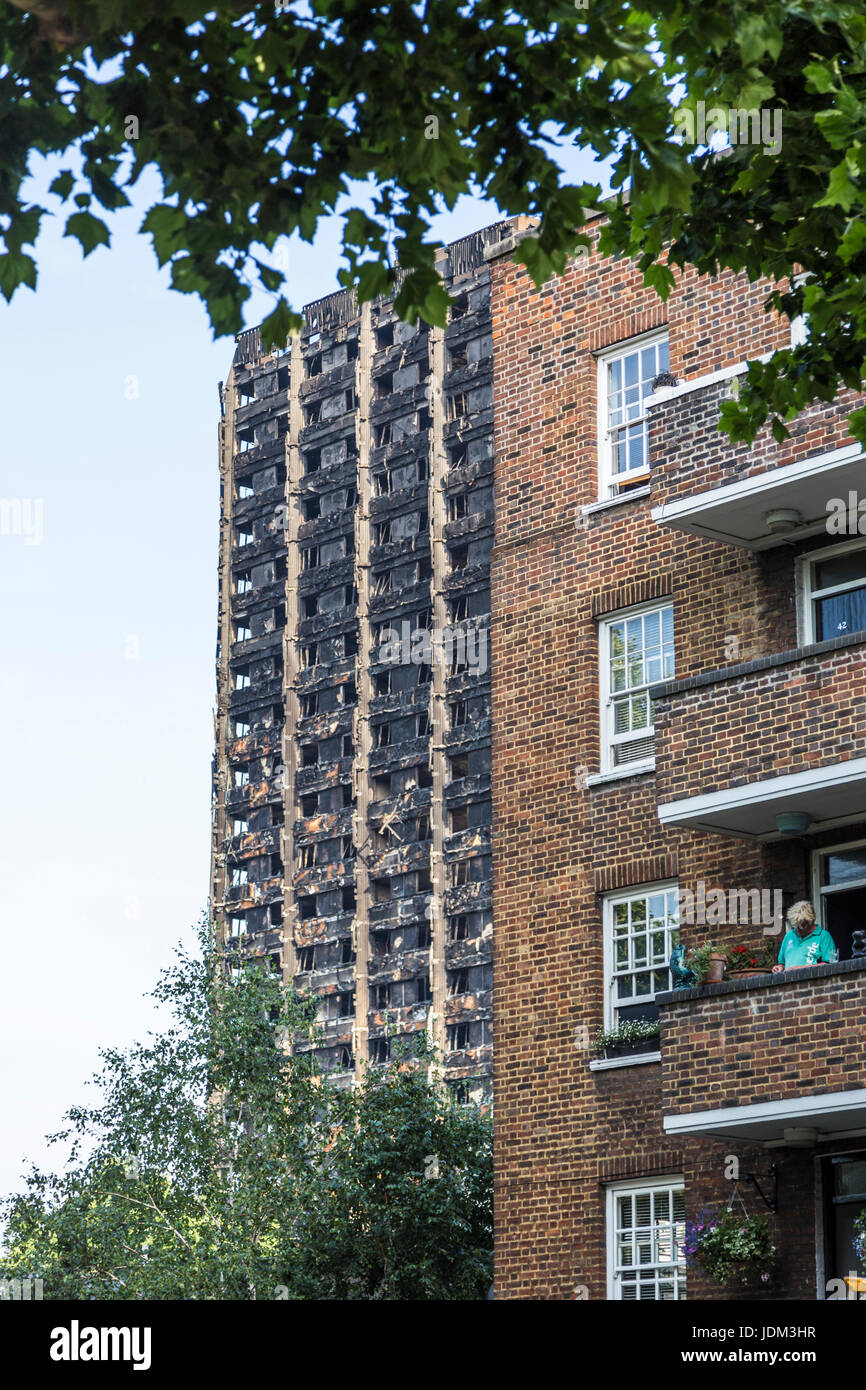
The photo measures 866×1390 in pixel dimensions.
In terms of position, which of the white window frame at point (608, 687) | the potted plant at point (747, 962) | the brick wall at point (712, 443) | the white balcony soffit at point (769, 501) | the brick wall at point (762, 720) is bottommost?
the potted plant at point (747, 962)

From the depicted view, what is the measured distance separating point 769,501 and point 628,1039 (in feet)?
20.7

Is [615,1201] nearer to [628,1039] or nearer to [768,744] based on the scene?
[628,1039]

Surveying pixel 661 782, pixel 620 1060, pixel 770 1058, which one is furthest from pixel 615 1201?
pixel 661 782

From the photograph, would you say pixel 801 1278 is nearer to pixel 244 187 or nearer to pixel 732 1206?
pixel 732 1206

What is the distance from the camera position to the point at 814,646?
2109 centimetres

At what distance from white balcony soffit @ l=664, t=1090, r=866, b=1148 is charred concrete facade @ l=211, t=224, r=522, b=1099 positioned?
6215 cm

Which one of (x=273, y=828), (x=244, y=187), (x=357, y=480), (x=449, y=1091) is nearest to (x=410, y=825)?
(x=273, y=828)

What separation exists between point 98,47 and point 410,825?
274 feet

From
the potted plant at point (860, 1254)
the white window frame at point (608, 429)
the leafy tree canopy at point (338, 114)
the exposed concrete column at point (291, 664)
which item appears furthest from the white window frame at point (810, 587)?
the exposed concrete column at point (291, 664)

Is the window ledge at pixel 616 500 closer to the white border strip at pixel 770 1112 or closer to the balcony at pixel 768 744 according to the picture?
the balcony at pixel 768 744

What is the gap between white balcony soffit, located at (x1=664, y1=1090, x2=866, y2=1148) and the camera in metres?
19.9

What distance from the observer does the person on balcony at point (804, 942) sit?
2083 cm

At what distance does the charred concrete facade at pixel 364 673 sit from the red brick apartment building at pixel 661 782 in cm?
5863

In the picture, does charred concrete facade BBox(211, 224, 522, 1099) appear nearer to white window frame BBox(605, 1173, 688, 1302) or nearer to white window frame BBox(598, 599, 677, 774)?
white window frame BBox(598, 599, 677, 774)
